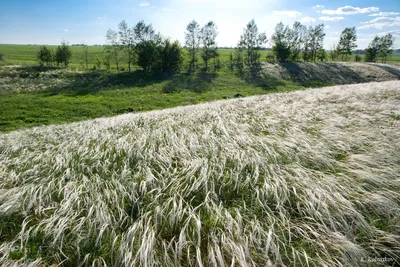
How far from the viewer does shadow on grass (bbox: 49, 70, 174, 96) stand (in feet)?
73.8

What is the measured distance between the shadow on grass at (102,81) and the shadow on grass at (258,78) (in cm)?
1264

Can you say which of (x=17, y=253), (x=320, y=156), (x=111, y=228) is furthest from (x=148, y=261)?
(x=320, y=156)

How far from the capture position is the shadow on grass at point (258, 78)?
93.7 feet

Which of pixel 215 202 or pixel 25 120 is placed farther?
pixel 25 120

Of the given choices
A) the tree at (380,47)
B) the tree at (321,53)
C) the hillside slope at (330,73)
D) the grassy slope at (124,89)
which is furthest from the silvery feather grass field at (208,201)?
the tree at (380,47)

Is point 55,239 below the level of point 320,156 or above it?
below

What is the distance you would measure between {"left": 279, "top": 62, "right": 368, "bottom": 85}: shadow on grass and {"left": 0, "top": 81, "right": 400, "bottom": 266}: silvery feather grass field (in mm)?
32215

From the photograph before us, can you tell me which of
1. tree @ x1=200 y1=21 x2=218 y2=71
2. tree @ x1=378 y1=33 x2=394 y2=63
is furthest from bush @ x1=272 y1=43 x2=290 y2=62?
tree @ x1=378 y1=33 x2=394 y2=63

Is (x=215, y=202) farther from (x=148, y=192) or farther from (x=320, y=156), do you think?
(x=320, y=156)

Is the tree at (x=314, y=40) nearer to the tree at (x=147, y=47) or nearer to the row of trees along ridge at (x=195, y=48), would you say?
the row of trees along ridge at (x=195, y=48)

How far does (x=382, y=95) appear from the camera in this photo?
23.9 ft

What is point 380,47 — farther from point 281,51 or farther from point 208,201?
point 208,201

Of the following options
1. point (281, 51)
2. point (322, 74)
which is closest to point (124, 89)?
point (322, 74)

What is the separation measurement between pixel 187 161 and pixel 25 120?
14494mm
